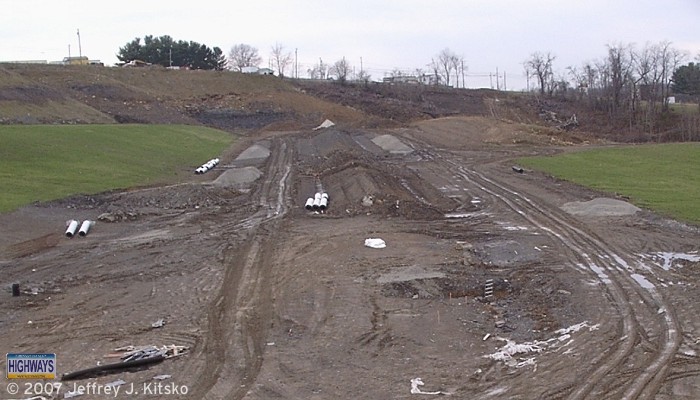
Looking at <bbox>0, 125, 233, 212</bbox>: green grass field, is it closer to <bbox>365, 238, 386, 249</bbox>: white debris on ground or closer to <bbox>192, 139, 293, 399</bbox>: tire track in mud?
<bbox>192, 139, 293, 399</bbox>: tire track in mud

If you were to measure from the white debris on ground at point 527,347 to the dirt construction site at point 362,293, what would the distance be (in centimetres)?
7

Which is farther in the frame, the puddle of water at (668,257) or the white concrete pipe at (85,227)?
the white concrete pipe at (85,227)

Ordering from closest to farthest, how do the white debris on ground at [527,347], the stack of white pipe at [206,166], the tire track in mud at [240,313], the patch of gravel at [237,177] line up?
the tire track in mud at [240,313]
the white debris on ground at [527,347]
the patch of gravel at [237,177]
the stack of white pipe at [206,166]

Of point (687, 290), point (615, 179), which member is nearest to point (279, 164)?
point (615, 179)

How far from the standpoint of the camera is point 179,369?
1153 cm

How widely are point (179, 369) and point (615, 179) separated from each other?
93.9ft

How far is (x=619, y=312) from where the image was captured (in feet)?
47.2

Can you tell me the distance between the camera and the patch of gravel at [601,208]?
25519 millimetres

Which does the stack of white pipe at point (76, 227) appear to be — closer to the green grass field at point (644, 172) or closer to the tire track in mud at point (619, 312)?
the tire track in mud at point (619, 312)

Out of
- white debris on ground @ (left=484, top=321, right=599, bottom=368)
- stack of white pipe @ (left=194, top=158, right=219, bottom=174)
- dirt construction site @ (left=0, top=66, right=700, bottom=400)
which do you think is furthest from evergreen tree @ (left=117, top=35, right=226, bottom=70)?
white debris on ground @ (left=484, top=321, right=599, bottom=368)

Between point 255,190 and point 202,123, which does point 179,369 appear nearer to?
point 255,190

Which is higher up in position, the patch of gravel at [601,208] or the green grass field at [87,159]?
the green grass field at [87,159]

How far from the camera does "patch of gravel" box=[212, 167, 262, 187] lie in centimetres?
3584

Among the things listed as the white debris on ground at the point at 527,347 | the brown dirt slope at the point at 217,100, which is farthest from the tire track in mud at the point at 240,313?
the brown dirt slope at the point at 217,100
